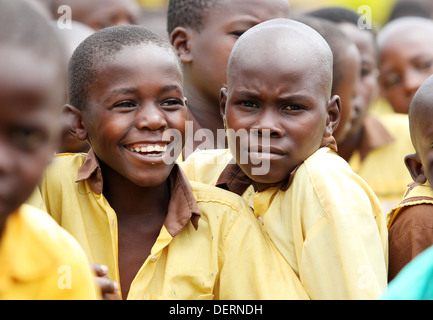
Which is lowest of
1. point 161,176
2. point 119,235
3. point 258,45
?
point 119,235

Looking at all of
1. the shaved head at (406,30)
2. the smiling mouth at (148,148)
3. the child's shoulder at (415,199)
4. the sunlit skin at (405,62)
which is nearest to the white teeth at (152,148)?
the smiling mouth at (148,148)

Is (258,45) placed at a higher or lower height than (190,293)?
higher

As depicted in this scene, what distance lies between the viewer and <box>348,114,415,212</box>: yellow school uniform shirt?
4.76 meters

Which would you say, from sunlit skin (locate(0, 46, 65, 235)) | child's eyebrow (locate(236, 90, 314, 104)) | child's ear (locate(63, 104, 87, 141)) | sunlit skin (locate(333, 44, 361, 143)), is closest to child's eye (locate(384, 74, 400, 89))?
sunlit skin (locate(333, 44, 361, 143))

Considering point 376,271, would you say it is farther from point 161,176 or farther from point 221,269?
point 161,176

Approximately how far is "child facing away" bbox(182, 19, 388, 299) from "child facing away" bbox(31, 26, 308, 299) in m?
0.11

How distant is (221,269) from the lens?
2592 mm

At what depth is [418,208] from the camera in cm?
267

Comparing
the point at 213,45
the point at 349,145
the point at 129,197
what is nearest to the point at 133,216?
the point at 129,197

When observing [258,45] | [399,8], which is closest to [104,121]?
[258,45]

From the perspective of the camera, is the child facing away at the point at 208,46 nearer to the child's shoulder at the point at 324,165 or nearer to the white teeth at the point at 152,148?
the white teeth at the point at 152,148

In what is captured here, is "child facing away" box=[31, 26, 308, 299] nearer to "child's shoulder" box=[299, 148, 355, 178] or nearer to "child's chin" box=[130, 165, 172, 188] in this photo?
"child's chin" box=[130, 165, 172, 188]

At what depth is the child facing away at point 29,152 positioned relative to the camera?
151 centimetres

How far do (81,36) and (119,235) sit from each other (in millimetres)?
1479
